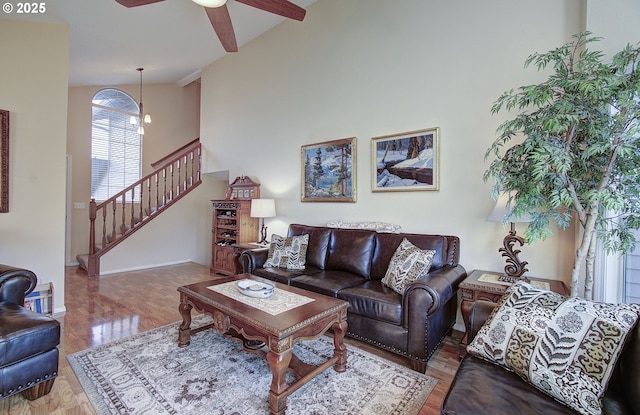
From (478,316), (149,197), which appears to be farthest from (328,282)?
(149,197)

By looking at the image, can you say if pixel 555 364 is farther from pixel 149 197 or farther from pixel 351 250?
pixel 149 197

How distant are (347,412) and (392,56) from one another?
3492mm

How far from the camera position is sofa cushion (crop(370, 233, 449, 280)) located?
286cm

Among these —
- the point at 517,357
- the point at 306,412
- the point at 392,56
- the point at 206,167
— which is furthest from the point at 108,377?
the point at 206,167

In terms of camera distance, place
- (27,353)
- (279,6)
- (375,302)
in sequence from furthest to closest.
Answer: (279,6) → (375,302) → (27,353)

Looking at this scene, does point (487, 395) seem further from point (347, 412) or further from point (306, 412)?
point (306, 412)

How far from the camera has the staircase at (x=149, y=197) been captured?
540 centimetres

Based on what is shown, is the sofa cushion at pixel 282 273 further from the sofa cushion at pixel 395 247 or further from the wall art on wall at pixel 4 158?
the wall art on wall at pixel 4 158

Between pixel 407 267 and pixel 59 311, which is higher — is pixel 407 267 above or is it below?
above

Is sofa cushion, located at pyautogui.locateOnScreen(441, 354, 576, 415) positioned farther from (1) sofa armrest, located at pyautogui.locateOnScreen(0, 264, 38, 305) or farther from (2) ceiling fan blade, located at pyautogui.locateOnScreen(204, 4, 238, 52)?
(2) ceiling fan blade, located at pyautogui.locateOnScreen(204, 4, 238, 52)

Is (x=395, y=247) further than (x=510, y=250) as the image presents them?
Yes

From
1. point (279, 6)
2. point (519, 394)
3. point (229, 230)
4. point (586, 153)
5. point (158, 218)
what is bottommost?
point (519, 394)

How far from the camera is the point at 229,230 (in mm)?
→ 5426

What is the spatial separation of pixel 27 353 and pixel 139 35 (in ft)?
13.8
